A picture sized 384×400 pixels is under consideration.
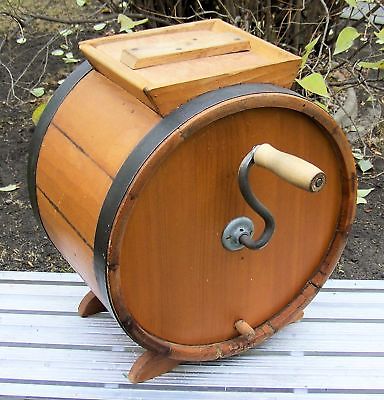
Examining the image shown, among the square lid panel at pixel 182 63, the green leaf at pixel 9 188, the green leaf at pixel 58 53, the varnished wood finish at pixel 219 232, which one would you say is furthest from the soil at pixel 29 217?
the square lid panel at pixel 182 63

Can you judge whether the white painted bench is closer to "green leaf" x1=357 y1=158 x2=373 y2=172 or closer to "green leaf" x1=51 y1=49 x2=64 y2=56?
"green leaf" x1=357 y1=158 x2=373 y2=172

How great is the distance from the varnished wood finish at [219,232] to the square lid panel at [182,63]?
70mm

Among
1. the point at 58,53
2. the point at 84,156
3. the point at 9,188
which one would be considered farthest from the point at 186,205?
the point at 58,53

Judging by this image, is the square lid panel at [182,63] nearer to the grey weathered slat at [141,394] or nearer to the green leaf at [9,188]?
the grey weathered slat at [141,394]

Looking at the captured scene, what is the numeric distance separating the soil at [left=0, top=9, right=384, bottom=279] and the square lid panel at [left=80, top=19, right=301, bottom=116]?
3.29ft

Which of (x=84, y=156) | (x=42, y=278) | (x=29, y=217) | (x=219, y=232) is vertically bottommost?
(x=29, y=217)

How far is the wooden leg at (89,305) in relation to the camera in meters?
1.72

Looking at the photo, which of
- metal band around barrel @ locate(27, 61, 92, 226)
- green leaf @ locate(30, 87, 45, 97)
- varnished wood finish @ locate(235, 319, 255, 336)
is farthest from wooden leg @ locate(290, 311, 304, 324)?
green leaf @ locate(30, 87, 45, 97)

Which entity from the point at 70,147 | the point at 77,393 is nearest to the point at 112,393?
the point at 77,393

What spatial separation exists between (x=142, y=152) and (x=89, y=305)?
66cm

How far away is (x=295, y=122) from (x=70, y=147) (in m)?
0.47

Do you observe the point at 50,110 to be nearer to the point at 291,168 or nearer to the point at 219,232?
the point at 219,232

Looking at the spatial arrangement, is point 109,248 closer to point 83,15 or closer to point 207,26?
point 207,26

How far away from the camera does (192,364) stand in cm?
160
